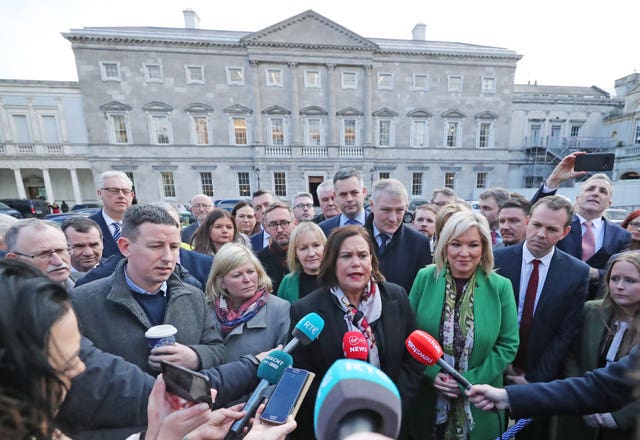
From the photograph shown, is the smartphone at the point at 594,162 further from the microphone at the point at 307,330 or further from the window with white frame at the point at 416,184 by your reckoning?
the window with white frame at the point at 416,184

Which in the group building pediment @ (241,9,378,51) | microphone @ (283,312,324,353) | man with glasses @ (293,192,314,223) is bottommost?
microphone @ (283,312,324,353)

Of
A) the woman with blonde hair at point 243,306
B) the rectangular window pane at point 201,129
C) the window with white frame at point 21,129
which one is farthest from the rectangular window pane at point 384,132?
the window with white frame at point 21,129

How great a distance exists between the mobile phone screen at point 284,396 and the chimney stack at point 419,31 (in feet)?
107

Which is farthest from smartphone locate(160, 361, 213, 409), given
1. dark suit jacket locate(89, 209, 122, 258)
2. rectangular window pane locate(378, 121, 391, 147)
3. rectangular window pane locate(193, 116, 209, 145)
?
rectangular window pane locate(378, 121, 391, 147)

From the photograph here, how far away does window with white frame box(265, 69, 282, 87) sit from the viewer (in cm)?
2261

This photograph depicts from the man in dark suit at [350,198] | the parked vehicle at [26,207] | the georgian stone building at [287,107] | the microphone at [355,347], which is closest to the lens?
the microphone at [355,347]

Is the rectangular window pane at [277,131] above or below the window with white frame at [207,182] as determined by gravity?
above

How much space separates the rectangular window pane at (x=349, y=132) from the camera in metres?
23.9

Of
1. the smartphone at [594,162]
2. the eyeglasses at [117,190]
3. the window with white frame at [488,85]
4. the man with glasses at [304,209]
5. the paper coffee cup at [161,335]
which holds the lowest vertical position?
the paper coffee cup at [161,335]

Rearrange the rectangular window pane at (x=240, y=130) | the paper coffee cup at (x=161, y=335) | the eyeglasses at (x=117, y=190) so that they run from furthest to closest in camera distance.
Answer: the rectangular window pane at (x=240, y=130) → the eyeglasses at (x=117, y=190) → the paper coffee cup at (x=161, y=335)

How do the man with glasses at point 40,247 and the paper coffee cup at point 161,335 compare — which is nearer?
the paper coffee cup at point 161,335

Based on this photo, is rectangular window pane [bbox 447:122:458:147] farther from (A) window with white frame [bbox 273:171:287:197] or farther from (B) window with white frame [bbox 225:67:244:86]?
(B) window with white frame [bbox 225:67:244:86]

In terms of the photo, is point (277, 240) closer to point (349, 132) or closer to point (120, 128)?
point (349, 132)

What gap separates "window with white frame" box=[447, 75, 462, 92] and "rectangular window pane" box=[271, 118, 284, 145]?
1504 centimetres
